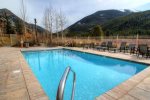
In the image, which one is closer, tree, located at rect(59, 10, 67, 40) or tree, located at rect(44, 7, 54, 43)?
tree, located at rect(44, 7, 54, 43)

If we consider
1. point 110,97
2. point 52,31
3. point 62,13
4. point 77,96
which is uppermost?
point 62,13

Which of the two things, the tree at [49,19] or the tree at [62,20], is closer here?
the tree at [49,19]

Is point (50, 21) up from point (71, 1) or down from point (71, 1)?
down

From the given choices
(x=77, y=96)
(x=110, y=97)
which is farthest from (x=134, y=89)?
(x=77, y=96)

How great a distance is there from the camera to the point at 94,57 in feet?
32.0

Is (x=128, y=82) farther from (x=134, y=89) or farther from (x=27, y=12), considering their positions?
(x=27, y=12)

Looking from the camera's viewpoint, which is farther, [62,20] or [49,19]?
[62,20]

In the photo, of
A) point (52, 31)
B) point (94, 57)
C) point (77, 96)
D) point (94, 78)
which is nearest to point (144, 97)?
point (77, 96)

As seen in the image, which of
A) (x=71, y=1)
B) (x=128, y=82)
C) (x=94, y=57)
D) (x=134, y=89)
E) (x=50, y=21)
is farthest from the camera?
(x=50, y=21)

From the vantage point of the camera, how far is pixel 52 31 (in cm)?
2052

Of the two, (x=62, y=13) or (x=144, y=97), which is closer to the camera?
(x=144, y=97)

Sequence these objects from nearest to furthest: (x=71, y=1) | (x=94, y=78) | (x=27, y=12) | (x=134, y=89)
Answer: (x=134, y=89) < (x=94, y=78) < (x=71, y=1) < (x=27, y=12)

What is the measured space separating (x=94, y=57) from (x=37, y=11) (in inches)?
553

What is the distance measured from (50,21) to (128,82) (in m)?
18.0
